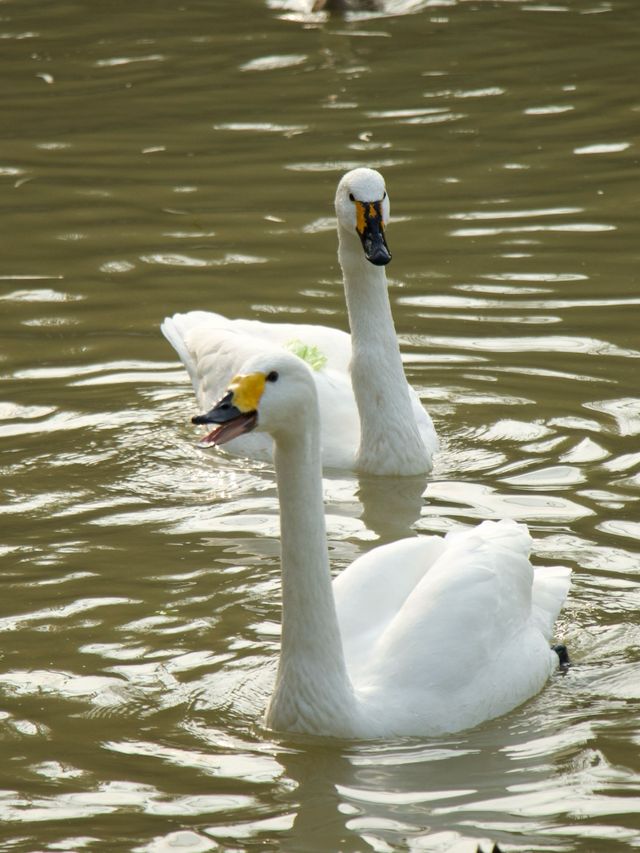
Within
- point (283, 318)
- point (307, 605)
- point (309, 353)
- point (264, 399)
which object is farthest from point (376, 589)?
point (283, 318)

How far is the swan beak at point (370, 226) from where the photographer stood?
8.80m

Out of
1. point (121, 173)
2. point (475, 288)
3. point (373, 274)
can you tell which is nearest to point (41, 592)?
point (373, 274)

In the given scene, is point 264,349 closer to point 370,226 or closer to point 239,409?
point 370,226

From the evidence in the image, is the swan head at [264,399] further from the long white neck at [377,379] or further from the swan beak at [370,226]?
the long white neck at [377,379]

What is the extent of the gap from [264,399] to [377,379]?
11.7 feet

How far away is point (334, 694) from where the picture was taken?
594 cm

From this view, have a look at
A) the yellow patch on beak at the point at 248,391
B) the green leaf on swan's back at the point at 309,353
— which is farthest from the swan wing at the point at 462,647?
the green leaf on swan's back at the point at 309,353

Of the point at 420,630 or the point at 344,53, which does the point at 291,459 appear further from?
the point at 344,53

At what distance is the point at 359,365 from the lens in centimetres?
929

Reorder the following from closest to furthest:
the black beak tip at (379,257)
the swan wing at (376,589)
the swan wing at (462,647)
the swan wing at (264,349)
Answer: the swan wing at (462,647), the swan wing at (376,589), the black beak tip at (379,257), the swan wing at (264,349)

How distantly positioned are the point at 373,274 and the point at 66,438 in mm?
1858

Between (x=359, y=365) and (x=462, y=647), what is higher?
(x=359, y=365)

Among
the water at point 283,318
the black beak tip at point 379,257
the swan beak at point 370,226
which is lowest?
the water at point 283,318

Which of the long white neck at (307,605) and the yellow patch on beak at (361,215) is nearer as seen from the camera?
the long white neck at (307,605)
